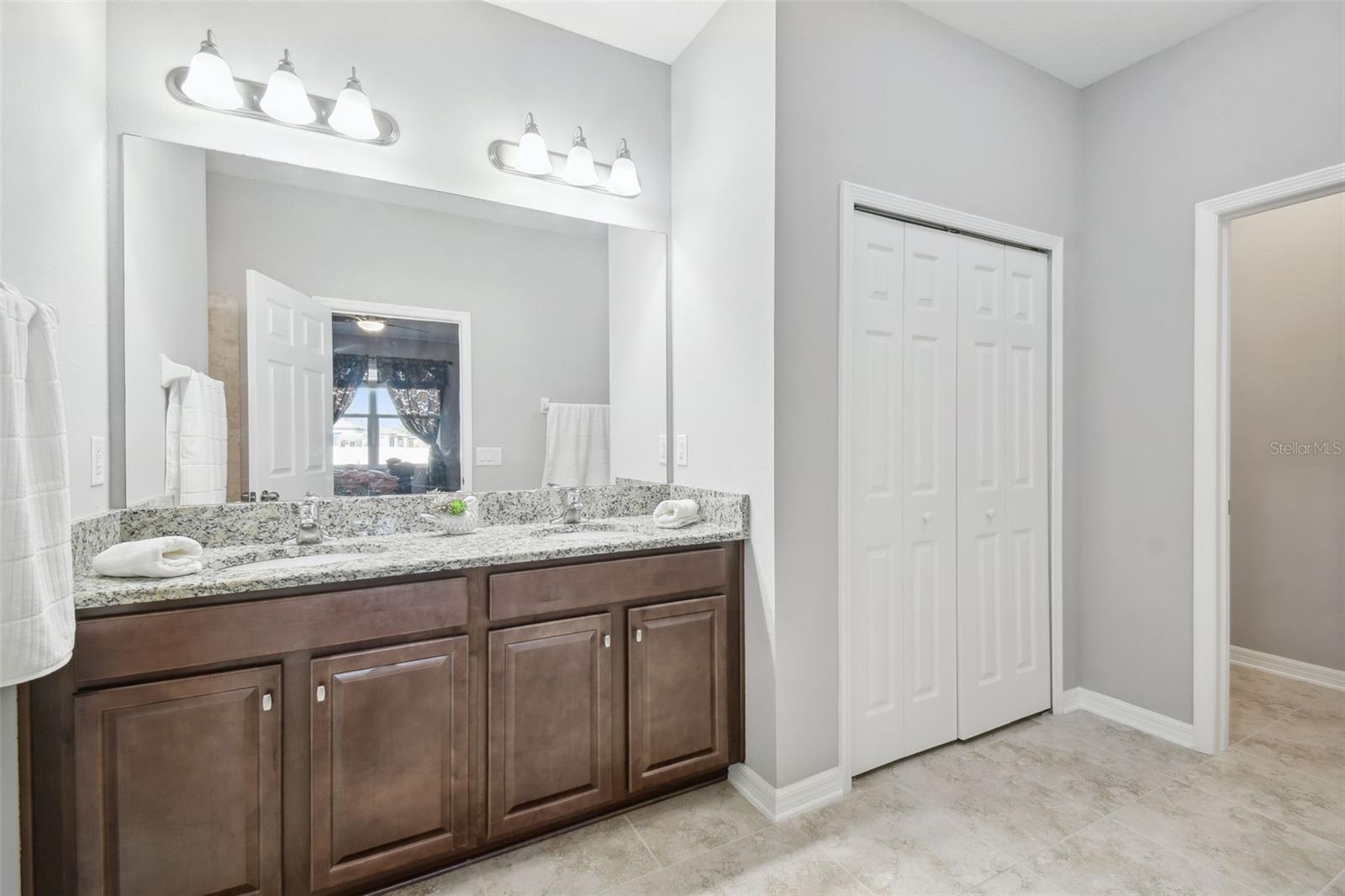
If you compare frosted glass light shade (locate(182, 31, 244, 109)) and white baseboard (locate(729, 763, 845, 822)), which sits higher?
frosted glass light shade (locate(182, 31, 244, 109))

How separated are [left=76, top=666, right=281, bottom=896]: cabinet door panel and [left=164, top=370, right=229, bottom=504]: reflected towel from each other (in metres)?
0.65

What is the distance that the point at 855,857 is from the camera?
6.02 ft

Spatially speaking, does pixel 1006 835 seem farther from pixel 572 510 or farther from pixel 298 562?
pixel 298 562

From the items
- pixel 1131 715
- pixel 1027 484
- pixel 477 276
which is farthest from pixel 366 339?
pixel 1131 715

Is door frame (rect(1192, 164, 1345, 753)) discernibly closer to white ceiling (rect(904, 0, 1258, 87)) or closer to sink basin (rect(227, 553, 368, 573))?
white ceiling (rect(904, 0, 1258, 87))

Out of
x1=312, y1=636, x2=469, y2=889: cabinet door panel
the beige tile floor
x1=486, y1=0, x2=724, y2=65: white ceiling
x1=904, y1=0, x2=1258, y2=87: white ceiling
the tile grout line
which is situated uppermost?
x1=904, y1=0, x2=1258, y2=87: white ceiling

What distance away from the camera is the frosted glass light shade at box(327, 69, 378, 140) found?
1.96 meters

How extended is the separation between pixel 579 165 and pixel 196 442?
1.58 metres

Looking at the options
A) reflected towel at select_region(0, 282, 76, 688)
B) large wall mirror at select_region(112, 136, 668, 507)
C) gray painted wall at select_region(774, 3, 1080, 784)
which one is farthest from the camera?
gray painted wall at select_region(774, 3, 1080, 784)

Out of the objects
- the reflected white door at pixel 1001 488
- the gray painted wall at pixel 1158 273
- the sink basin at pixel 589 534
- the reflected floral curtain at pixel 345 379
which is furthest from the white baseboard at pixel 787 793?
the reflected floral curtain at pixel 345 379

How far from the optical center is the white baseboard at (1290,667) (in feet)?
9.91

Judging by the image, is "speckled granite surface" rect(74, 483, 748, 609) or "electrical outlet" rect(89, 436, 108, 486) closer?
"speckled granite surface" rect(74, 483, 748, 609)

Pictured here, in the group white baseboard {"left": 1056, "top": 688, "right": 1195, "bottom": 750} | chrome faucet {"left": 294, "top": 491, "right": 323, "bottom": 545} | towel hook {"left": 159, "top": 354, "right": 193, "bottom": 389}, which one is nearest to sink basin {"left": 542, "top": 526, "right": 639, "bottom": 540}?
chrome faucet {"left": 294, "top": 491, "right": 323, "bottom": 545}

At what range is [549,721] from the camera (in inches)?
73.4
